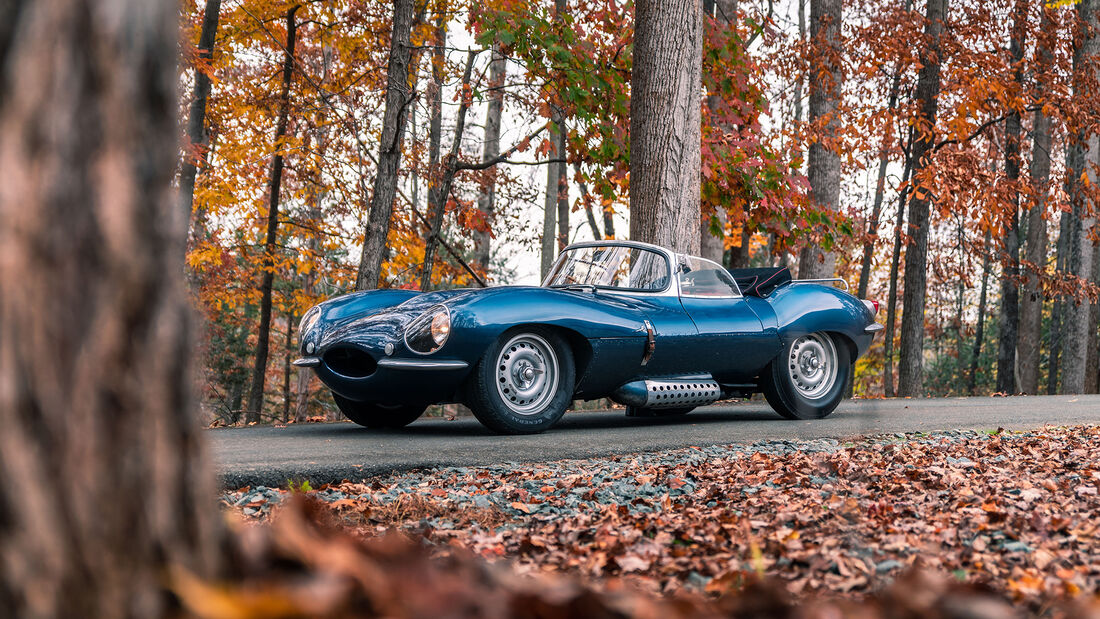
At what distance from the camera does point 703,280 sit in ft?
26.1

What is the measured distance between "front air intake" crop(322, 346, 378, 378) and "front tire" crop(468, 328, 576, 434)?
839 millimetres

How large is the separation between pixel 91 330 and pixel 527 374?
5.50 meters

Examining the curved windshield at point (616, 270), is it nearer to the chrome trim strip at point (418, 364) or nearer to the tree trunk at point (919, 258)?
the chrome trim strip at point (418, 364)

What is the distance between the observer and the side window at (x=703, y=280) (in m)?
7.83

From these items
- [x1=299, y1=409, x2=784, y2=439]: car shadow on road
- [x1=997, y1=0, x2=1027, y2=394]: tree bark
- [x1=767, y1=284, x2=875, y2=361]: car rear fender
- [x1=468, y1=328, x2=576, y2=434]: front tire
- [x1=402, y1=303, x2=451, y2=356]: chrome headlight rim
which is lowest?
[x1=299, y1=409, x2=784, y2=439]: car shadow on road

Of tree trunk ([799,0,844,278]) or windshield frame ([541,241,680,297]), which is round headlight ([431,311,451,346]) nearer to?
windshield frame ([541,241,680,297])

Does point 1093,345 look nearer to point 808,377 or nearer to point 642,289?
point 808,377

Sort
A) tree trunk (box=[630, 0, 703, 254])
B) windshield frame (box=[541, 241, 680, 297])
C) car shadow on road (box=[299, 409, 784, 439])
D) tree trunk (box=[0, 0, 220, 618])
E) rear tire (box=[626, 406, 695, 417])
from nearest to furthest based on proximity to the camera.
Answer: tree trunk (box=[0, 0, 220, 618]), car shadow on road (box=[299, 409, 784, 439]), windshield frame (box=[541, 241, 680, 297]), rear tire (box=[626, 406, 695, 417]), tree trunk (box=[630, 0, 703, 254])

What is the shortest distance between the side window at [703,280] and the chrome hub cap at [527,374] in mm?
1632

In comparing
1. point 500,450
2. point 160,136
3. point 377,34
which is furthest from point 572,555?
point 377,34

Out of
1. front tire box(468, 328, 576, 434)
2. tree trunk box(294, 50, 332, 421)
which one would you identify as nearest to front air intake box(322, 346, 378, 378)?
front tire box(468, 328, 576, 434)

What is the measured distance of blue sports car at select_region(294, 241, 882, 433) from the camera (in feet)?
20.7

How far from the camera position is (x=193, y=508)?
1301 mm

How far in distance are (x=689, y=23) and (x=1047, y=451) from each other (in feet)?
20.8
